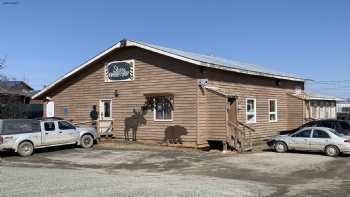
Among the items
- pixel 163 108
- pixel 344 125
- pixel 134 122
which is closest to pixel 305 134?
pixel 344 125

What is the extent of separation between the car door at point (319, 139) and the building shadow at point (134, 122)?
820cm

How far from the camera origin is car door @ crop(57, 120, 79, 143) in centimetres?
2234

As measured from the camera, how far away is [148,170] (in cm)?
1669

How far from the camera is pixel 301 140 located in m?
22.0

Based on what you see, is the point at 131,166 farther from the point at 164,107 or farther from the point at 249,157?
the point at 164,107

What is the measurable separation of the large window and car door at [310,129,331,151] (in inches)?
262

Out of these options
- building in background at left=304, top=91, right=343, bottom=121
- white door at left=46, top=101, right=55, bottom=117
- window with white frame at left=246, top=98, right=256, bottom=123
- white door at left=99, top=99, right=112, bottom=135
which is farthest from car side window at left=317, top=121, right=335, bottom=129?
white door at left=46, top=101, right=55, bottom=117

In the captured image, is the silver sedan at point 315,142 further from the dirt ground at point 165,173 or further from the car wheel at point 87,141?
the car wheel at point 87,141

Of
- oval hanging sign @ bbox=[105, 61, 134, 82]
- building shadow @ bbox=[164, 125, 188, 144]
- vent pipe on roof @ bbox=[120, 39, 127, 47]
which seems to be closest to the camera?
building shadow @ bbox=[164, 125, 188, 144]

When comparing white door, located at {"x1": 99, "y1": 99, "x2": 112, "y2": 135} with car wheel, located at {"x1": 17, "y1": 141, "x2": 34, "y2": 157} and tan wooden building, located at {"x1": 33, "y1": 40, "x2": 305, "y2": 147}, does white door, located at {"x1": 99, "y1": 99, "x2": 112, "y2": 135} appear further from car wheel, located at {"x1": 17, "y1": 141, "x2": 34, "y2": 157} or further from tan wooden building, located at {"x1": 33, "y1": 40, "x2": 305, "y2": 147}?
car wheel, located at {"x1": 17, "y1": 141, "x2": 34, "y2": 157}

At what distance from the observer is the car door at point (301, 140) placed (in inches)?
859

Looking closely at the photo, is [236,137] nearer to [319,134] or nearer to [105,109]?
[319,134]

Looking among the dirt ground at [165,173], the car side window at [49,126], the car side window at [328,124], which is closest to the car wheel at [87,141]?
the dirt ground at [165,173]

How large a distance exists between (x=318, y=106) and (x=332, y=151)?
54.8ft
